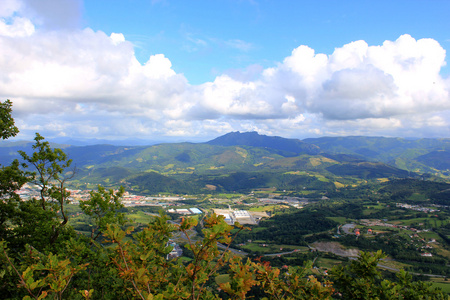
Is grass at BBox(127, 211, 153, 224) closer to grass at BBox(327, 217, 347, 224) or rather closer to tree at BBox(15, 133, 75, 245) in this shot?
grass at BBox(327, 217, 347, 224)

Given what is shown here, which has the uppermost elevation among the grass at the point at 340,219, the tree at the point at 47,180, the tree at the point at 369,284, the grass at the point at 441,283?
the tree at the point at 47,180

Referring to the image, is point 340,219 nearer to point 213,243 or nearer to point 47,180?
point 47,180

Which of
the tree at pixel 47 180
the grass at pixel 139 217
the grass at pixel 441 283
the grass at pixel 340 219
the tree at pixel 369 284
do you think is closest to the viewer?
the tree at pixel 369 284

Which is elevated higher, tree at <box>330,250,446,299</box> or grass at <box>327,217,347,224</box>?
tree at <box>330,250,446,299</box>

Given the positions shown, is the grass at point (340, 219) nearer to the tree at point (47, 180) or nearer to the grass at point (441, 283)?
the grass at point (441, 283)

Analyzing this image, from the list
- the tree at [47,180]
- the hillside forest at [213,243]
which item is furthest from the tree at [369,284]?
the tree at [47,180]

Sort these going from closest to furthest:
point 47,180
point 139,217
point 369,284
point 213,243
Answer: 1. point 213,243
2. point 369,284
3. point 47,180
4. point 139,217

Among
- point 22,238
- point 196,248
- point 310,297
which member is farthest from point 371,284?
point 22,238

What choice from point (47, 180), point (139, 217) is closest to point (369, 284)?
point (47, 180)

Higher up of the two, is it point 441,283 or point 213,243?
point 213,243

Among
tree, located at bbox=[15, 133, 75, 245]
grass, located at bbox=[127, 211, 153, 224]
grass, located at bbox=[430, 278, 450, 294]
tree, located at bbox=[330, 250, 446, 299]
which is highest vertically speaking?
tree, located at bbox=[15, 133, 75, 245]

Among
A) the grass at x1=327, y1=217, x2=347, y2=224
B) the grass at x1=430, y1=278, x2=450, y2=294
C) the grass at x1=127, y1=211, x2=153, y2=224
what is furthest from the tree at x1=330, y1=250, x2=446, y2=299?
the grass at x1=327, y1=217, x2=347, y2=224

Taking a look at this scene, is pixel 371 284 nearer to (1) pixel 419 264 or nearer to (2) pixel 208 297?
(2) pixel 208 297
